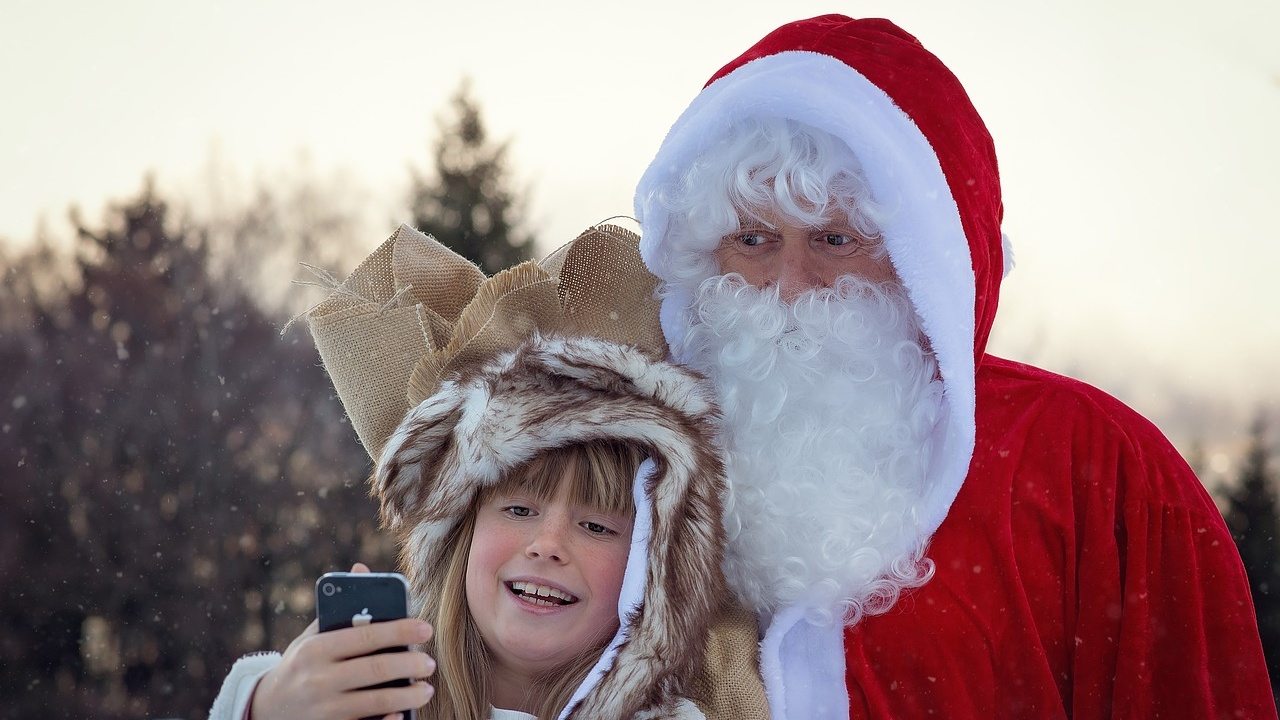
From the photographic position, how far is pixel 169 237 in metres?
19.8

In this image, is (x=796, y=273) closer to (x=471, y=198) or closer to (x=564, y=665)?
(x=564, y=665)

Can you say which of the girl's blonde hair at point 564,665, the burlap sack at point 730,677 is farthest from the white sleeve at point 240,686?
the burlap sack at point 730,677

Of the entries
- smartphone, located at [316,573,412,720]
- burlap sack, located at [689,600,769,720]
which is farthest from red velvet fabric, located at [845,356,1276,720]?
smartphone, located at [316,573,412,720]

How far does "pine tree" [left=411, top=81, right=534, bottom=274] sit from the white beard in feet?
47.3

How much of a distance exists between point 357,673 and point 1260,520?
671 inches

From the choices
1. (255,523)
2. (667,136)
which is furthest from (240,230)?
(667,136)

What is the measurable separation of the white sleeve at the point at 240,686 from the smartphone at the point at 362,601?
0.31 m

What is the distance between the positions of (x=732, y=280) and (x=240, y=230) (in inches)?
750

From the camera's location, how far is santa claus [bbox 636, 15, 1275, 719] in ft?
7.39

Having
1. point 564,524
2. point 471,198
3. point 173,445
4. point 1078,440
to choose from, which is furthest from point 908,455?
point 173,445

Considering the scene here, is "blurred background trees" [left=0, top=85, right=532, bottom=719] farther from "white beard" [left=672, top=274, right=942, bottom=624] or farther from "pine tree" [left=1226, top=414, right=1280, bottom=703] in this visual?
"white beard" [left=672, top=274, right=942, bottom=624]

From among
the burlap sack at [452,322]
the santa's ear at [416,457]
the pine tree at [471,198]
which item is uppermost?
the pine tree at [471,198]

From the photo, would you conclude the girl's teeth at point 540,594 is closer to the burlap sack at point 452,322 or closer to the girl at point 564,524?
the girl at point 564,524

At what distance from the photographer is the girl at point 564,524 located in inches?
86.4
